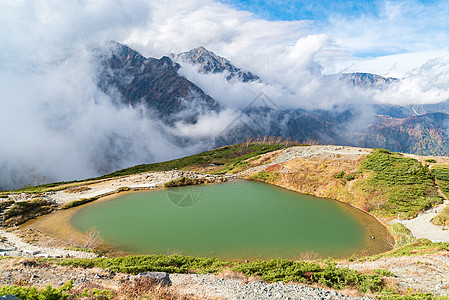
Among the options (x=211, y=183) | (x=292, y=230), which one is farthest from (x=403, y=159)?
(x=211, y=183)

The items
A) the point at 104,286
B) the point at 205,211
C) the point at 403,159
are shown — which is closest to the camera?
the point at 104,286

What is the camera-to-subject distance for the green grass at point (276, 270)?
46.1 feet

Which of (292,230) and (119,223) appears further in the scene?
(119,223)

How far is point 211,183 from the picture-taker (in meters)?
56.3

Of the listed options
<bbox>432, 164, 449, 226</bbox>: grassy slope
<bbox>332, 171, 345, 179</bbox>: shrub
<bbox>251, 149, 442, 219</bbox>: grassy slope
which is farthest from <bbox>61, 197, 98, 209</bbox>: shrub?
<bbox>432, 164, 449, 226</bbox>: grassy slope

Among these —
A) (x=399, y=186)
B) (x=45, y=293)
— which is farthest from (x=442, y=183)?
(x=45, y=293)

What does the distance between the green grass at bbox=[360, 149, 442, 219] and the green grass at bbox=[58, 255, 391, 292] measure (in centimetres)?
2615

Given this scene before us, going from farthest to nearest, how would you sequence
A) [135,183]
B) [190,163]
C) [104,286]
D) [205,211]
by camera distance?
[190,163]
[135,183]
[205,211]
[104,286]

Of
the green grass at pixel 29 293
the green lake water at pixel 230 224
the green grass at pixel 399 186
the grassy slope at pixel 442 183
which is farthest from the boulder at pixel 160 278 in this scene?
the green grass at pixel 399 186

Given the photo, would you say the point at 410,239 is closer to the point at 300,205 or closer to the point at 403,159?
the point at 300,205

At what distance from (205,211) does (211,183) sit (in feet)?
66.2

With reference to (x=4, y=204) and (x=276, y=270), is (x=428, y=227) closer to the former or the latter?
(x=276, y=270)

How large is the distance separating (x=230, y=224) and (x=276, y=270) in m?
16.0

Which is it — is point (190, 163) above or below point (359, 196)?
above
